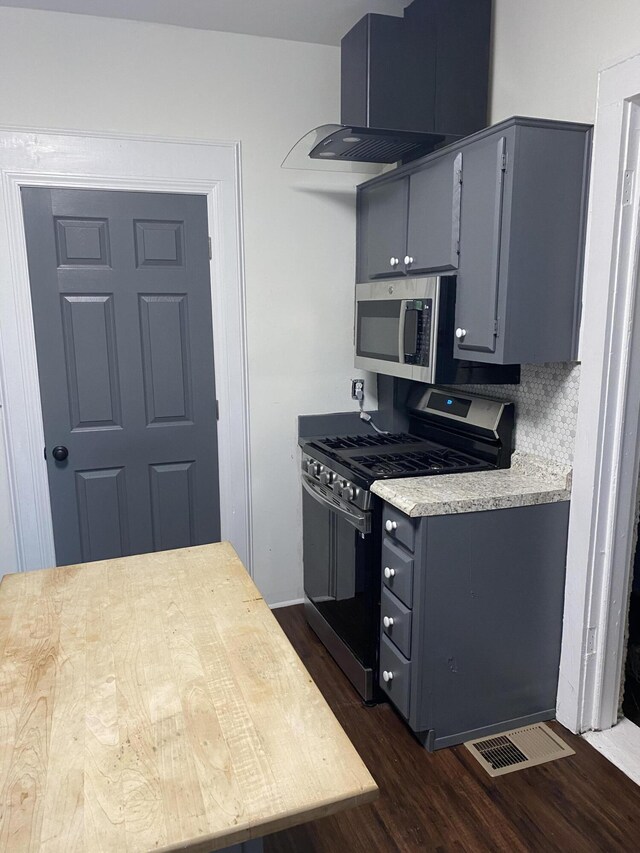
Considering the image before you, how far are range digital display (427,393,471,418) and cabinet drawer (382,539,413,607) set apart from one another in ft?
2.38

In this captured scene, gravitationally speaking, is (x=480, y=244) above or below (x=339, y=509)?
above

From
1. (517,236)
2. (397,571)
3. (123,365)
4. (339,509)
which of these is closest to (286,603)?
(339,509)

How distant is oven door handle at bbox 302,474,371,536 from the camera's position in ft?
7.70

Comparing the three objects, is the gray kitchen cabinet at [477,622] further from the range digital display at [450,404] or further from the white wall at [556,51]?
the white wall at [556,51]

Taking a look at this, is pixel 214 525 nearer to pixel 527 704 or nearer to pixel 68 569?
pixel 68 569

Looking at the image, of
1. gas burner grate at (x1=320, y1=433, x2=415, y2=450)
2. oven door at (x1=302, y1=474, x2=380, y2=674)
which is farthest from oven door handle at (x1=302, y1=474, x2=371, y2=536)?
gas burner grate at (x1=320, y1=433, x2=415, y2=450)

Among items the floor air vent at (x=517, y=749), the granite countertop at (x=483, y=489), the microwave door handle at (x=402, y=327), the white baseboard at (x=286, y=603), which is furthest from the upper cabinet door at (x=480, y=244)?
the white baseboard at (x=286, y=603)

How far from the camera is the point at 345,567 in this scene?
2537 millimetres

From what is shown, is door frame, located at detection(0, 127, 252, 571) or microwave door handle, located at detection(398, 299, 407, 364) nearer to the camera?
microwave door handle, located at detection(398, 299, 407, 364)

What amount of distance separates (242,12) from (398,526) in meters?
2.17

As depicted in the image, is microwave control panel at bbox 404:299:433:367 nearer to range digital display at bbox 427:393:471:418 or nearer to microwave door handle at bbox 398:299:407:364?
microwave door handle at bbox 398:299:407:364

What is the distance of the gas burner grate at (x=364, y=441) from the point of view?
2869mm

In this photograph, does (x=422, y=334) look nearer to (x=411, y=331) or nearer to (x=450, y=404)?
(x=411, y=331)

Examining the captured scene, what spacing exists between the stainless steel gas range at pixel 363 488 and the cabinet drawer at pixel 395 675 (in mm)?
68
